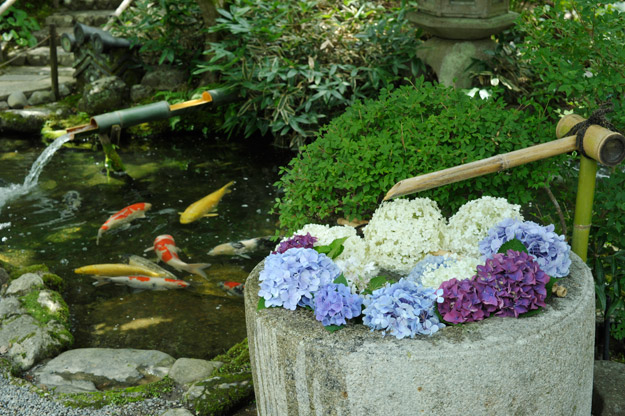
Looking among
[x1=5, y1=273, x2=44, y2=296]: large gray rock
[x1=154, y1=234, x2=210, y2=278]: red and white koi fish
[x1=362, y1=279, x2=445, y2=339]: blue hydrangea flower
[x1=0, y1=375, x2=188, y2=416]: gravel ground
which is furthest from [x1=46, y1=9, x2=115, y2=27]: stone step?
[x1=362, y1=279, x2=445, y2=339]: blue hydrangea flower

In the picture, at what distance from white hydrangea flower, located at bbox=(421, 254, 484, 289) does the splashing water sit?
5.38m

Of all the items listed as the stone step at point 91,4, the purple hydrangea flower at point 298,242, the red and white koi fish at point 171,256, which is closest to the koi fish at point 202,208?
the red and white koi fish at point 171,256

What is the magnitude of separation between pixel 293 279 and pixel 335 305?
217mm

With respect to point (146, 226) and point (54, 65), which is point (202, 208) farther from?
point (54, 65)

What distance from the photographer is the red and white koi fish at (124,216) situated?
6.17 metres

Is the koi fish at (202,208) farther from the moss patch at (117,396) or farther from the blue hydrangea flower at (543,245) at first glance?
the blue hydrangea flower at (543,245)

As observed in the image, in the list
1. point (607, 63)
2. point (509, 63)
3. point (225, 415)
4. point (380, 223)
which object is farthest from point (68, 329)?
point (509, 63)

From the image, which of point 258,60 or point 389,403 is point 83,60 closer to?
point 258,60

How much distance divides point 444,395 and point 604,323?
1.95 meters

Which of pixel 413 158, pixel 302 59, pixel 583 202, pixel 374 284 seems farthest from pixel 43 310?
pixel 302 59

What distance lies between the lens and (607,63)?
3643mm

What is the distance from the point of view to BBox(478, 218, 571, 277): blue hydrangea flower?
105 inches

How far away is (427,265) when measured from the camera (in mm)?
2754

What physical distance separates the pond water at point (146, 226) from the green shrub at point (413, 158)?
1.46 metres
